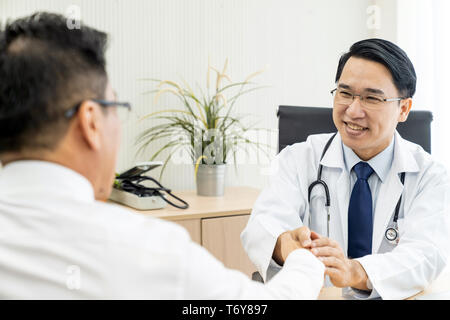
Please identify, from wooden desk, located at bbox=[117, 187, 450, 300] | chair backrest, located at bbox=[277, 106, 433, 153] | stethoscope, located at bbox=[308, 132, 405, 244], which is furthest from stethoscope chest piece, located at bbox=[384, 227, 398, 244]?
wooden desk, located at bbox=[117, 187, 450, 300]

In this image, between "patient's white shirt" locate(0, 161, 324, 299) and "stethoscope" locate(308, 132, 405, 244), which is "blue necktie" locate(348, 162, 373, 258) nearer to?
"stethoscope" locate(308, 132, 405, 244)

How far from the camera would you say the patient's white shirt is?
22.8 inches

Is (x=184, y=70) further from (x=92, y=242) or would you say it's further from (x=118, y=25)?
(x=92, y=242)

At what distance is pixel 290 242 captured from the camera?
126 centimetres

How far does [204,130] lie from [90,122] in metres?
1.65

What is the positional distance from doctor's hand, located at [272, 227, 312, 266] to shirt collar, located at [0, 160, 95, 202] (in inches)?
27.9

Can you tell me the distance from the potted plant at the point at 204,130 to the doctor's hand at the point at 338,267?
1202 mm

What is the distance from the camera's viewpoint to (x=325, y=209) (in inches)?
59.1

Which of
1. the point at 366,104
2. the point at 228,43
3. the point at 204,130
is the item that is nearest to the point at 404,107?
the point at 366,104

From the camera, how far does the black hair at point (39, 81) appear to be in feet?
2.12

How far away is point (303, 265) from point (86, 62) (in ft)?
1.91

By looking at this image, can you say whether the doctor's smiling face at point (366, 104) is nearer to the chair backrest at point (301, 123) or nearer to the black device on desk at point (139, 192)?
the chair backrest at point (301, 123)

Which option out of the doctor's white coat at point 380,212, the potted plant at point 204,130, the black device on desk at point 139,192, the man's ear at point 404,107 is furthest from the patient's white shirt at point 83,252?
the potted plant at point 204,130

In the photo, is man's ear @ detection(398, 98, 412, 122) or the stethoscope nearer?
the stethoscope
